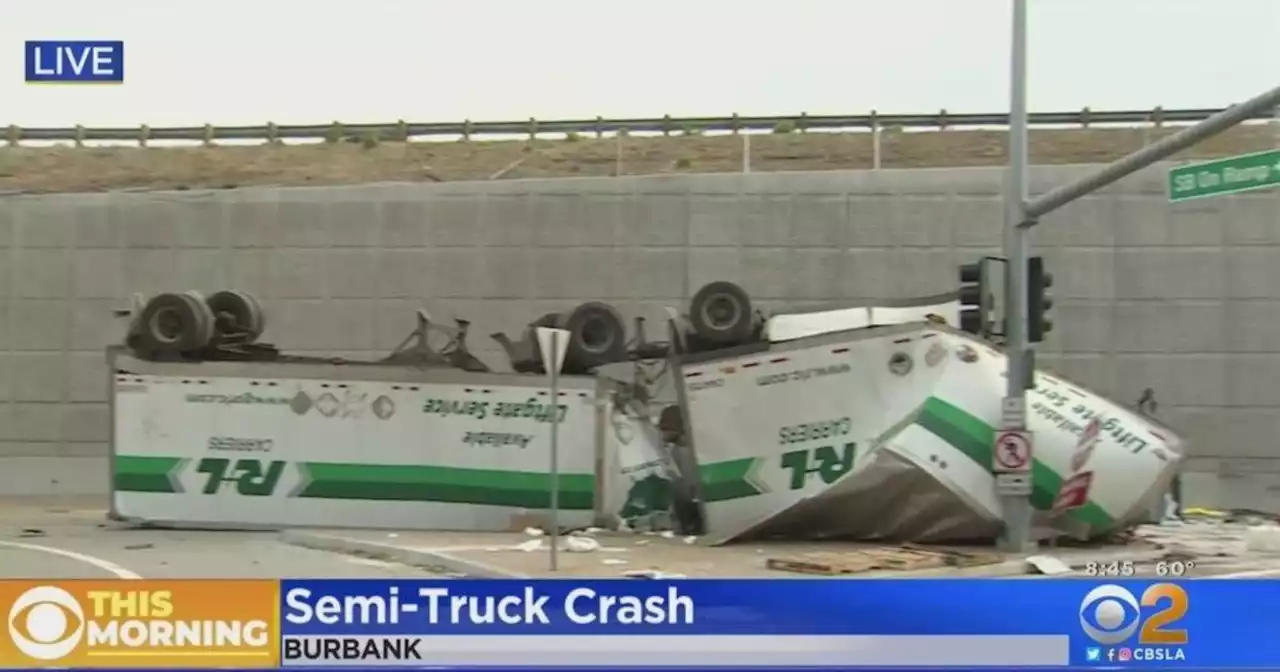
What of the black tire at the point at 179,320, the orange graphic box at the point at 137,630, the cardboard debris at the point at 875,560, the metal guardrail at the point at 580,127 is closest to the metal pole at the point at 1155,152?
the metal guardrail at the point at 580,127

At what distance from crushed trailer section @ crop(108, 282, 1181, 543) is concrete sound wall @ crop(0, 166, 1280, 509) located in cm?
35

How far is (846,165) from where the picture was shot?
17.9ft

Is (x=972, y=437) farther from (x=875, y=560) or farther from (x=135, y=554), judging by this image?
(x=135, y=554)

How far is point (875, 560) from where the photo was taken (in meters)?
6.18

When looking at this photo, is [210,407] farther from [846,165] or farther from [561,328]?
[846,165]

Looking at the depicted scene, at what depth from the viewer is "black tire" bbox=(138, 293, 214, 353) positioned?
8070mm

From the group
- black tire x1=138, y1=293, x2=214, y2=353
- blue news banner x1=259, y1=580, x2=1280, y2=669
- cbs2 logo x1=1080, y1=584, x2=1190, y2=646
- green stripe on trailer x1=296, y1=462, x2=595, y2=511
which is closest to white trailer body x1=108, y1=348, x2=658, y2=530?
green stripe on trailer x1=296, y1=462, x2=595, y2=511

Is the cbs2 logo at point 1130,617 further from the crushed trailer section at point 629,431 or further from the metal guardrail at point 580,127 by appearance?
the crushed trailer section at point 629,431

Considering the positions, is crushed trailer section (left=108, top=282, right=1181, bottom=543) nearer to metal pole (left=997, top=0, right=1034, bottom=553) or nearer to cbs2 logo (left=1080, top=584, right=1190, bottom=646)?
metal pole (left=997, top=0, right=1034, bottom=553)

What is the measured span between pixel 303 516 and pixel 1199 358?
24.4ft

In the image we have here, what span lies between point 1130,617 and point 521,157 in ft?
9.50

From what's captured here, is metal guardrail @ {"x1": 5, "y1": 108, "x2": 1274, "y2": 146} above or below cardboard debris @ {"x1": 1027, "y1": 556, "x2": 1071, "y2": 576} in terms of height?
above

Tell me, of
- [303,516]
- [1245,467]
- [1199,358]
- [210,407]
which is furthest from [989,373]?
[210,407]

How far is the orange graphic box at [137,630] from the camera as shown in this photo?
12.7 ft
